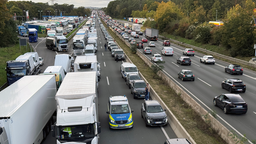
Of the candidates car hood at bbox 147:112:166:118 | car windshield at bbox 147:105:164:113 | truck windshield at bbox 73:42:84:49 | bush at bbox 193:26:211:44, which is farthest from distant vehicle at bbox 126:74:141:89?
bush at bbox 193:26:211:44

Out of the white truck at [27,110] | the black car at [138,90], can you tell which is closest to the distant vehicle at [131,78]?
the black car at [138,90]

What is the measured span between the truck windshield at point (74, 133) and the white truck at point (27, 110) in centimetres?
154

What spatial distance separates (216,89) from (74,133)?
17.8 metres

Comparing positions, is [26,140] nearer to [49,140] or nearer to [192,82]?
[49,140]

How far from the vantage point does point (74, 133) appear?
11469 millimetres

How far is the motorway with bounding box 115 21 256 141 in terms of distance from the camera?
16453mm

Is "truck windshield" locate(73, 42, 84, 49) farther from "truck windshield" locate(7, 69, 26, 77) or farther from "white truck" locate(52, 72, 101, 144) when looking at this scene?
"white truck" locate(52, 72, 101, 144)

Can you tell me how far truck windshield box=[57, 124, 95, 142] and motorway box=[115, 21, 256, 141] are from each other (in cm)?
888

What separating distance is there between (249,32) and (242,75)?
1433 centimetres

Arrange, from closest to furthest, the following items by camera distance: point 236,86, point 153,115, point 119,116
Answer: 1. point 119,116
2. point 153,115
3. point 236,86

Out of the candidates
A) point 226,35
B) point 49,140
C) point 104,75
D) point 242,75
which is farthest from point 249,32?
point 49,140

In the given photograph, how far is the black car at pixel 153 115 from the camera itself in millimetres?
16062

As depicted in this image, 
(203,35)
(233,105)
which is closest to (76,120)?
(233,105)

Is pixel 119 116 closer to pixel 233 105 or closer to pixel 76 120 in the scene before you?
pixel 76 120
